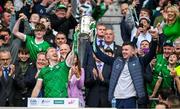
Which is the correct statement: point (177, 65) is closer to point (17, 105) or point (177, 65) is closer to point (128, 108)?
point (128, 108)

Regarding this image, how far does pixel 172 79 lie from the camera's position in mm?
14648

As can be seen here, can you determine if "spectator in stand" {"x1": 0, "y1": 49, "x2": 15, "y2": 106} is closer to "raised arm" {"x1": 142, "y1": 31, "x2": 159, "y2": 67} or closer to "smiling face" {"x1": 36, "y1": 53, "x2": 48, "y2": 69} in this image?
"smiling face" {"x1": 36, "y1": 53, "x2": 48, "y2": 69}

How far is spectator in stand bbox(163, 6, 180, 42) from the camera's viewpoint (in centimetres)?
1623

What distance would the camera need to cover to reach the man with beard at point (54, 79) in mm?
14352

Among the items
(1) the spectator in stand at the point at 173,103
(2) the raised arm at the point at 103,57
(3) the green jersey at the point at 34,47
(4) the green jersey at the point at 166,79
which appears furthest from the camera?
(3) the green jersey at the point at 34,47

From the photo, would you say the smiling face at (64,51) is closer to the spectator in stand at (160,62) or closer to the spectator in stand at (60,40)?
the spectator in stand at (60,40)

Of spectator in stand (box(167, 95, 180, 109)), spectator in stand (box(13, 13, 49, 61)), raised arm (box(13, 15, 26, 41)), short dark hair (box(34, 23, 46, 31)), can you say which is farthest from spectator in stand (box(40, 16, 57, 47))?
spectator in stand (box(167, 95, 180, 109))

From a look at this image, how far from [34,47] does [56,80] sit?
189cm

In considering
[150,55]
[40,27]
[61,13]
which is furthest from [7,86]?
[61,13]

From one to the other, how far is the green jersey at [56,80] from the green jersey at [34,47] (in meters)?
1.52

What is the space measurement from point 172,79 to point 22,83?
111 inches

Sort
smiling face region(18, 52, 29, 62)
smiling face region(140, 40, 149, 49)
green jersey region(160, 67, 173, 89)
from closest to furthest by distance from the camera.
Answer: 1. green jersey region(160, 67, 173, 89)
2. smiling face region(140, 40, 149, 49)
3. smiling face region(18, 52, 29, 62)

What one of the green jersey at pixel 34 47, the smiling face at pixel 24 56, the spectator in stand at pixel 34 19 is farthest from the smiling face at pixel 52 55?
the spectator in stand at pixel 34 19

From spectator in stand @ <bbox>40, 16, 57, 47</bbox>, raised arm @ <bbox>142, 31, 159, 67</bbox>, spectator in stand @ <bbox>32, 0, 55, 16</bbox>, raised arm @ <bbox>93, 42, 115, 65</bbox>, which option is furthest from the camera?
spectator in stand @ <bbox>32, 0, 55, 16</bbox>
